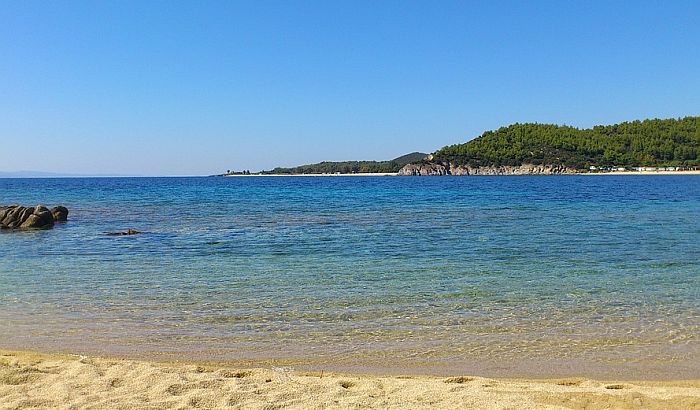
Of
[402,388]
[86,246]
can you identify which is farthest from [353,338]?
[86,246]

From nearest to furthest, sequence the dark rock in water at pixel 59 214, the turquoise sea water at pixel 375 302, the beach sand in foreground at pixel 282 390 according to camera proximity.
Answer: the beach sand in foreground at pixel 282 390
the turquoise sea water at pixel 375 302
the dark rock in water at pixel 59 214

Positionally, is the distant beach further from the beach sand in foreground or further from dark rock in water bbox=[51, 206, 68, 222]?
dark rock in water bbox=[51, 206, 68, 222]

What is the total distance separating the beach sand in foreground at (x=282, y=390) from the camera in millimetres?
5953

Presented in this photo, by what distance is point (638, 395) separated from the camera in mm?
6352

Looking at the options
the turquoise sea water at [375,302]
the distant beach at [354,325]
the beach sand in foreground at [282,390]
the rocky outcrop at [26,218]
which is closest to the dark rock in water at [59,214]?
the rocky outcrop at [26,218]

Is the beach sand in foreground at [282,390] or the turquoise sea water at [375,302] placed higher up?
the beach sand in foreground at [282,390]

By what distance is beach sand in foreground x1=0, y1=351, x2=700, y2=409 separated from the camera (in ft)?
19.5

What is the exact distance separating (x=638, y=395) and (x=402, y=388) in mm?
2666

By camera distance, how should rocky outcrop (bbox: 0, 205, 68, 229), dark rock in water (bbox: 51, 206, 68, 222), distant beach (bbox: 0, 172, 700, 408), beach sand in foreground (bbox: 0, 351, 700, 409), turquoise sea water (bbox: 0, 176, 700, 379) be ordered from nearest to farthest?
beach sand in foreground (bbox: 0, 351, 700, 409), distant beach (bbox: 0, 172, 700, 408), turquoise sea water (bbox: 0, 176, 700, 379), rocky outcrop (bbox: 0, 205, 68, 229), dark rock in water (bbox: 51, 206, 68, 222)

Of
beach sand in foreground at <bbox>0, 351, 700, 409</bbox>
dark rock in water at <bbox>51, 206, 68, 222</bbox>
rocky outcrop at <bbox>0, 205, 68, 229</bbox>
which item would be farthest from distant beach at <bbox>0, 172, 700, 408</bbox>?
dark rock in water at <bbox>51, 206, 68, 222</bbox>

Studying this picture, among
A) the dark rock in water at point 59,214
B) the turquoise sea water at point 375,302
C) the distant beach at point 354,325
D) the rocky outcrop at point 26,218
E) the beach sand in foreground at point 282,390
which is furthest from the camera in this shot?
the dark rock in water at point 59,214

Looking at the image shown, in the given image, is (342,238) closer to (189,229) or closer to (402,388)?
(189,229)

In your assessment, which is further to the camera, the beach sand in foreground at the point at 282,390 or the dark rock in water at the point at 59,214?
the dark rock in water at the point at 59,214

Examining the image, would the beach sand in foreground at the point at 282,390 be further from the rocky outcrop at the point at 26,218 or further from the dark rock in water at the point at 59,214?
the dark rock in water at the point at 59,214
